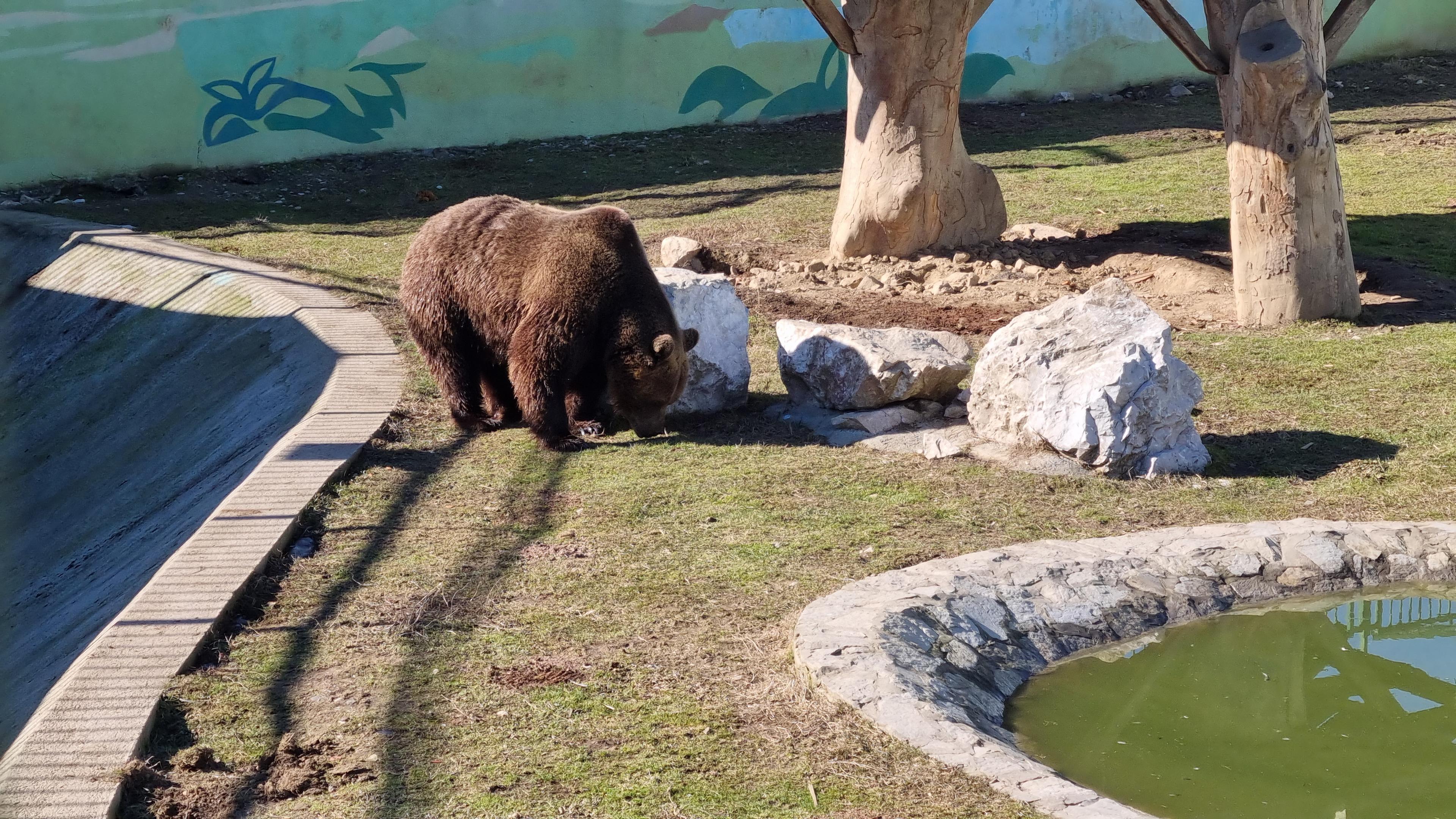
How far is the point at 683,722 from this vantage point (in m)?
4.28

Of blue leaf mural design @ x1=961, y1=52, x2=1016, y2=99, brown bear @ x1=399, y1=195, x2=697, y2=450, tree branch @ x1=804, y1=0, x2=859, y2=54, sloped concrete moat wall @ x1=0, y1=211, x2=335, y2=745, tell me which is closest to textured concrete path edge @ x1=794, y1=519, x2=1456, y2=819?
brown bear @ x1=399, y1=195, x2=697, y2=450

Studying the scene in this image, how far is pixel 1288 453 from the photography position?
7.09 m

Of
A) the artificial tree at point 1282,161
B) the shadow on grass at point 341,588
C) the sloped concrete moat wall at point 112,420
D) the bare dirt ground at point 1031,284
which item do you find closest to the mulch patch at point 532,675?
the shadow on grass at point 341,588

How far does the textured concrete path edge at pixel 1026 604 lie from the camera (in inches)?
166

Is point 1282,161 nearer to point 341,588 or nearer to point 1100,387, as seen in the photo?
point 1100,387

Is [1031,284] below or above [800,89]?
below

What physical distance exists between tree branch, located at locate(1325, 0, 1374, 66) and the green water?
5675mm

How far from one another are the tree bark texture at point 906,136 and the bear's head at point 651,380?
183 inches

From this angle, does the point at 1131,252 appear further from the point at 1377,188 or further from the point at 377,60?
the point at 377,60

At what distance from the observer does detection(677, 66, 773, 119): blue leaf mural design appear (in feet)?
61.6

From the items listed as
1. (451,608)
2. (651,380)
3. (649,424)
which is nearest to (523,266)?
(651,380)

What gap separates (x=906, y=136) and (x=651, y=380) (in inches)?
206

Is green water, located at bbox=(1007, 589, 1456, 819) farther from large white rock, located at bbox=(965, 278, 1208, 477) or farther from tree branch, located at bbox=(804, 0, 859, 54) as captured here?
tree branch, located at bbox=(804, 0, 859, 54)

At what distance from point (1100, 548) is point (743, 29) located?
48.3 ft
